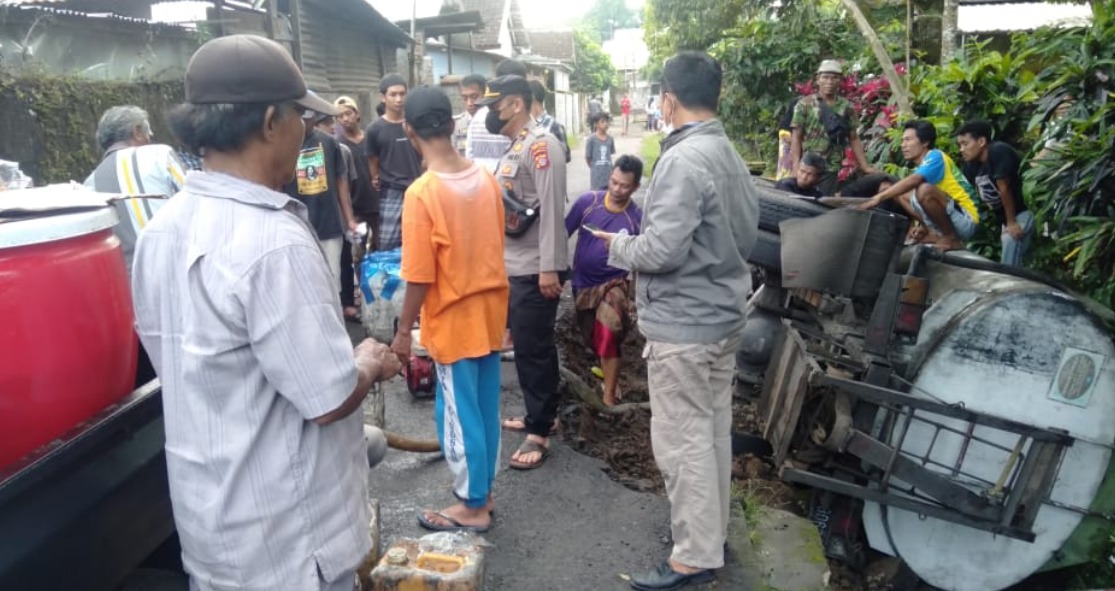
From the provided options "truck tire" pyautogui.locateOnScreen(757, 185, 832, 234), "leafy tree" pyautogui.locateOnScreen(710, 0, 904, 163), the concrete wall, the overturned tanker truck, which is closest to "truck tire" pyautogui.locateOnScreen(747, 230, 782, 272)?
"truck tire" pyautogui.locateOnScreen(757, 185, 832, 234)

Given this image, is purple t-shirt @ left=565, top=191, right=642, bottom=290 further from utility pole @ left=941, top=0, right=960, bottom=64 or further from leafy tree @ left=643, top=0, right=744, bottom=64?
leafy tree @ left=643, top=0, right=744, bottom=64

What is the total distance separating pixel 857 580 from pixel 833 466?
2.23ft

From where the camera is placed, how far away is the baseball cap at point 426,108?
304 centimetres

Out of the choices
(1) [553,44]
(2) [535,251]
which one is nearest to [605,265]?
(2) [535,251]

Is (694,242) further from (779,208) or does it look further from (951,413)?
(779,208)

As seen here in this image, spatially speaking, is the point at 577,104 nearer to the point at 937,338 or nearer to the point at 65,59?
the point at 65,59

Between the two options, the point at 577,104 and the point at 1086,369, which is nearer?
the point at 1086,369

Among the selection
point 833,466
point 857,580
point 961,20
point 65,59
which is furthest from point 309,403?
point 961,20

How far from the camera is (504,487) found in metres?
3.94

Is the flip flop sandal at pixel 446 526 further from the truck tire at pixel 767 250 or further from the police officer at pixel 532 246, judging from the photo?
the truck tire at pixel 767 250

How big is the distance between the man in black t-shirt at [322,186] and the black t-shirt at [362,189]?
0.63 m

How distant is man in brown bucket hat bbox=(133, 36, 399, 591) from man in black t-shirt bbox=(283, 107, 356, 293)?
3.95m

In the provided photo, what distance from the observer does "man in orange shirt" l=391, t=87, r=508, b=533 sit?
3059mm

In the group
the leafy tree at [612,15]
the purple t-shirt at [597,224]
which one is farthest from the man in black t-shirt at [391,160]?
the leafy tree at [612,15]
